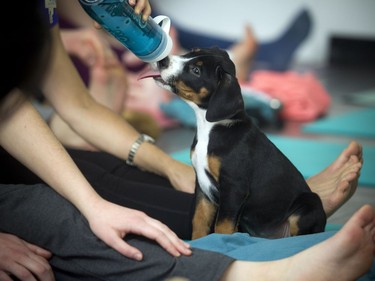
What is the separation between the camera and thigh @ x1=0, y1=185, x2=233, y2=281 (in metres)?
1.30

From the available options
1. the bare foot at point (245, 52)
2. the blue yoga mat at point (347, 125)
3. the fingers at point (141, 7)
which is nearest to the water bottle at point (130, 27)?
the fingers at point (141, 7)

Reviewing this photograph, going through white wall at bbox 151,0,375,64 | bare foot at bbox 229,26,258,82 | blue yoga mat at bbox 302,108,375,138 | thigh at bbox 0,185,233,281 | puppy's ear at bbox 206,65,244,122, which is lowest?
white wall at bbox 151,0,375,64

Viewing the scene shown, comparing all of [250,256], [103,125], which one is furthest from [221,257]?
[103,125]

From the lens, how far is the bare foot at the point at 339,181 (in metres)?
1.73

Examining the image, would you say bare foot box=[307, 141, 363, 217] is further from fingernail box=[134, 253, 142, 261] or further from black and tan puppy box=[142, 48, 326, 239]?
fingernail box=[134, 253, 142, 261]

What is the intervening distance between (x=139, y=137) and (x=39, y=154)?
509 millimetres

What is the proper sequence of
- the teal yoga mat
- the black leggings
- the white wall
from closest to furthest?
the black leggings → the teal yoga mat → the white wall

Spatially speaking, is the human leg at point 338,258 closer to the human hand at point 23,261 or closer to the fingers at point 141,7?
the human hand at point 23,261

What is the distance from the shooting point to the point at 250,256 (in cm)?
137

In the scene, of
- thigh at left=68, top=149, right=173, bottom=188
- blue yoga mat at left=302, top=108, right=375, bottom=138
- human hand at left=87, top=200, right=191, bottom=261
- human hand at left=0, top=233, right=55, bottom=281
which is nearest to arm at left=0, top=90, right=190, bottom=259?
human hand at left=87, top=200, right=191, bottom=261

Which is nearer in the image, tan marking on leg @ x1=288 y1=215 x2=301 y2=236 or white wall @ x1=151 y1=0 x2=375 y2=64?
tan marking on leg @ x1=288 y1=215 x2=301 y2=236

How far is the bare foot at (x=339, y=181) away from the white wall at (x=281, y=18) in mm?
4658

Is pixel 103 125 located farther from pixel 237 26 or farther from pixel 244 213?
pixel 237 26

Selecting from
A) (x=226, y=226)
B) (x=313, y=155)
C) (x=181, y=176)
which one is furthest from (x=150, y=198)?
(x=313, y=155)
